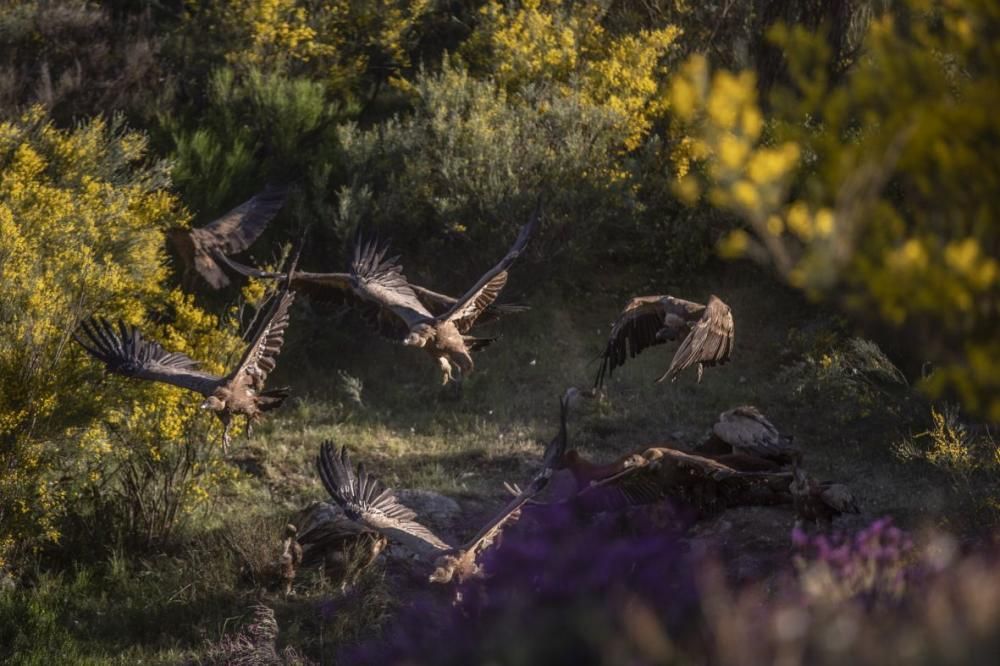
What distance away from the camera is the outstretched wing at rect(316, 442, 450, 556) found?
7891 millimetres

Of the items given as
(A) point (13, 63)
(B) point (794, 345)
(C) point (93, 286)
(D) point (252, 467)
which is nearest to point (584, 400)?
(B) point (794, 345)

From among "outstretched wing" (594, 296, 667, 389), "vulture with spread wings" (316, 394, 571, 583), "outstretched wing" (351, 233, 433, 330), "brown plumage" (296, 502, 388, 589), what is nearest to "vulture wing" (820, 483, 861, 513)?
"outstretched wing" (594, 296, 667, 389)

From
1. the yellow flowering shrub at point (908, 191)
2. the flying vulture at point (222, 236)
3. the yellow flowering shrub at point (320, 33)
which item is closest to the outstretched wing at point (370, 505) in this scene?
the flying vulture at point (222, 236)

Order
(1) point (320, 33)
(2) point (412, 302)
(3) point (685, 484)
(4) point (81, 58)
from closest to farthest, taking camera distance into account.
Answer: (3) point (685, 484) < (2) point (412, 302) < (4) point (81, 58) < (1) point (320, 33)

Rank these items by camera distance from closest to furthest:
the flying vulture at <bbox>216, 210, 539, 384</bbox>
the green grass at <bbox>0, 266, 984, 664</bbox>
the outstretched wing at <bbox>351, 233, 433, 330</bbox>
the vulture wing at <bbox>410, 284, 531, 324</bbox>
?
the flying vulture at <bbox>216, 210, 539, 384</bbox>
the green grass at <bbox>0, 266, 984, 664</bbox>
the outstretched wing at <bbox>351, 233, 433, 330</bbox>
the vulture wing at <bbox>410, 284, 531, 324</bbox>

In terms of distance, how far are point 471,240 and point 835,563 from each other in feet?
35.2

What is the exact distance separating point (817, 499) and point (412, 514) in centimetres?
286

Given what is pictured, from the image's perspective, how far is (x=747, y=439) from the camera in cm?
944

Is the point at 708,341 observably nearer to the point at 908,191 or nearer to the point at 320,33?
the point at 908,191

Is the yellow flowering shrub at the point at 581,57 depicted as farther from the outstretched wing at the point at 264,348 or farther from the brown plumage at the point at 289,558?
the brown plumage at the point at 289,558

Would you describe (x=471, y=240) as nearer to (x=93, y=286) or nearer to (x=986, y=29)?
(x=93, y=286)

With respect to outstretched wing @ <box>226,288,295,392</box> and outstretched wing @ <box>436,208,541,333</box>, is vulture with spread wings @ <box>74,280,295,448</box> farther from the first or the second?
outstretched wing @ <box>436,208,541,333</box>

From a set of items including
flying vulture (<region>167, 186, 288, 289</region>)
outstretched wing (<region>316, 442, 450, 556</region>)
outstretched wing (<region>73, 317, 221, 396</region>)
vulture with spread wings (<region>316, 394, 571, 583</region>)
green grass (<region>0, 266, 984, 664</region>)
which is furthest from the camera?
flying vulture (<region>167, 186, 288, 289</region>)

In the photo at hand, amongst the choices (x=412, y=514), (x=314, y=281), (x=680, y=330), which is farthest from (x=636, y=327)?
(x=314, y=281)
